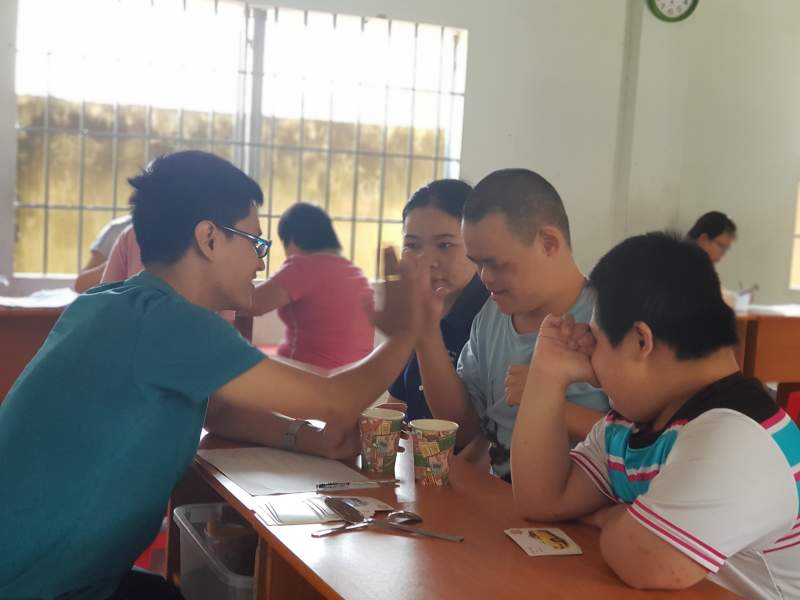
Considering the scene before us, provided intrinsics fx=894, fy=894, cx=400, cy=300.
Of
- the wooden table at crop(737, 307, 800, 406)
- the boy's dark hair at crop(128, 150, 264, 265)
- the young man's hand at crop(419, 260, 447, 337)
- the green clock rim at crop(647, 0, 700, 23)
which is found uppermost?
the green clock rim at crop(647, 0, 700, 23)

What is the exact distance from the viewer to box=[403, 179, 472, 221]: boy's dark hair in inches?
91.9

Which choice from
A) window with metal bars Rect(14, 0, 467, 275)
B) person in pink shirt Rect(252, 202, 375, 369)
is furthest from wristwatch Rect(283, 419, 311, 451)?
window with metal bars Rect(14, 0, 467, 275)

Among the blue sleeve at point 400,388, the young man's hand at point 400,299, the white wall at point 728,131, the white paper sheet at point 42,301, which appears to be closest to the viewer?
the young man's hand at point 400,299

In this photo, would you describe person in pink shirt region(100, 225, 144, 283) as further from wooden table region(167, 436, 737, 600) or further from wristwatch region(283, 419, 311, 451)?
wooden table region(167, 436, 737, 600)

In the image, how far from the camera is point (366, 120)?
5926 millimetres

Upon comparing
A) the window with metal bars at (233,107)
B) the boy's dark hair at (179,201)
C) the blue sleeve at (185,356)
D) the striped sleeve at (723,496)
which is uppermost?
the window with metal bars at (233,107)

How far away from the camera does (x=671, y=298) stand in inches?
48.5

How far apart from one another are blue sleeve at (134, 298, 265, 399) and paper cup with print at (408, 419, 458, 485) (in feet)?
1.14

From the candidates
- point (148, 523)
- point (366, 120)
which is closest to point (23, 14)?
point (366, 120)

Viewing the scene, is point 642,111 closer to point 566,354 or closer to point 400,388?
point 400,388

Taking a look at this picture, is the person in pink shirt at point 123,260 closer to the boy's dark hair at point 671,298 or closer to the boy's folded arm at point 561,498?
the boy's folded arm at point 561,498

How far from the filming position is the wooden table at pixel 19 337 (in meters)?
3.61

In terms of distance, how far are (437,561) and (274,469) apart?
0.56 metres

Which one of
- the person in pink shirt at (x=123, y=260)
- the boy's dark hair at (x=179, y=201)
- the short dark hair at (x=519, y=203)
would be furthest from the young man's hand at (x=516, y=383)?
the person in pink shirt at (x=123, y=260)
